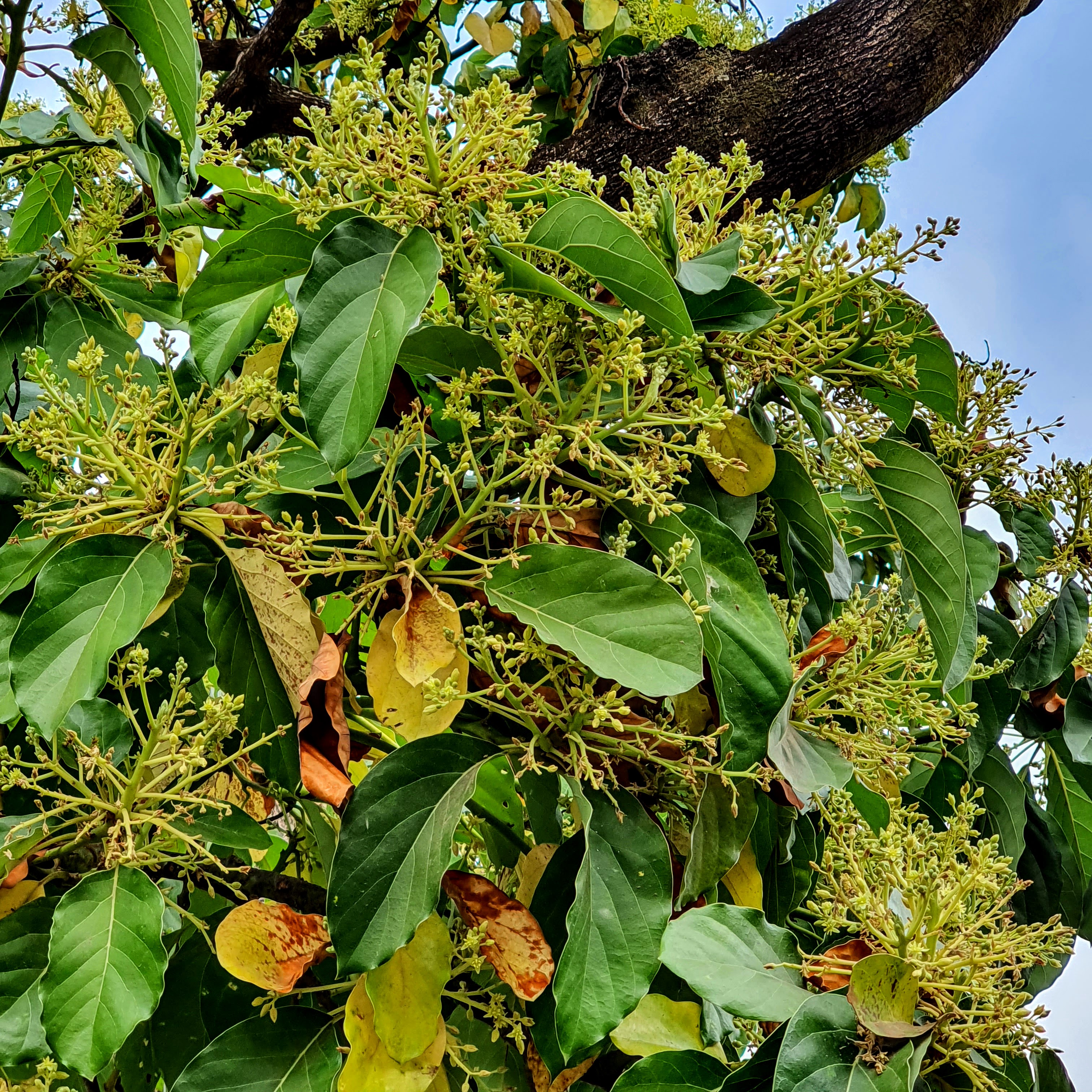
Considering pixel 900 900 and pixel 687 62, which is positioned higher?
pixel 687 62

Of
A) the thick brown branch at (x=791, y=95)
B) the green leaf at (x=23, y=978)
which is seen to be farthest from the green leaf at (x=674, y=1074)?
the thick brown branch at (x=791, y=95)

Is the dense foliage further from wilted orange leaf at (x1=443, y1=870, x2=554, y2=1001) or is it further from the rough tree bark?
the rough tree bark

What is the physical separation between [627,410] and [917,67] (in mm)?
1024

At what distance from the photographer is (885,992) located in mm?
825

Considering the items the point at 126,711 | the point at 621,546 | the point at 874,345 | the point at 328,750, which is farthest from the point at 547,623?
the point at 874,345

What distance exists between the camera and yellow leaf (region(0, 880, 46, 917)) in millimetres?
900

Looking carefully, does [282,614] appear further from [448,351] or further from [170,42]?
[170,42]

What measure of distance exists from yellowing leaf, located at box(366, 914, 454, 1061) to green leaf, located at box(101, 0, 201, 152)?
0.70 metres

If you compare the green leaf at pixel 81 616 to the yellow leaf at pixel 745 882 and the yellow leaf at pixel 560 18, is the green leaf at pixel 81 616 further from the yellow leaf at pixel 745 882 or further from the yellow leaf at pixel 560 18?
the yellow leaf at pixel 560 18

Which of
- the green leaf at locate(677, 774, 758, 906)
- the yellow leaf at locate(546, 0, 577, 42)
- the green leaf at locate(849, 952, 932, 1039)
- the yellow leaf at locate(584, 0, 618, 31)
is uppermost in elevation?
the yellow leaf at locate(546, 0, 577, 42)

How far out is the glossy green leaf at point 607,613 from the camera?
31.5 inches

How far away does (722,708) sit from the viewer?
34.4 inches

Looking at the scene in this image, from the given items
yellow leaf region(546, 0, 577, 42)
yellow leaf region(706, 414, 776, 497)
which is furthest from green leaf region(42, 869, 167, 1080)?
yellow leaf region(546, 0, 577, 42)

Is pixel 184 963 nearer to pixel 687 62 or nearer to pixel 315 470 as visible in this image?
pixel 315 470
